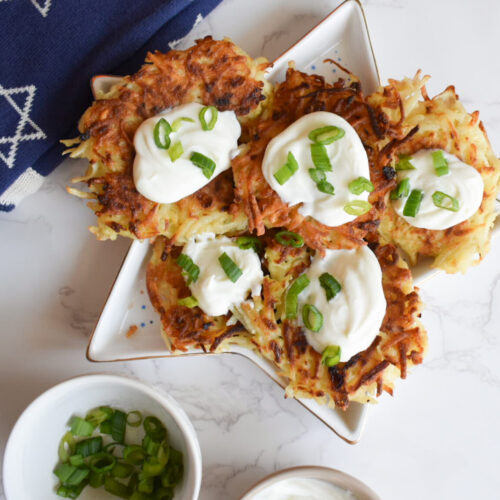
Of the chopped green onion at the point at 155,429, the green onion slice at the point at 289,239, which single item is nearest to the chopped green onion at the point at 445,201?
the green onion slice at the point at 289,239

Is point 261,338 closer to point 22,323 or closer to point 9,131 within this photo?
point 22,323

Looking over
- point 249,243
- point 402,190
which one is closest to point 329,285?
point 249,243

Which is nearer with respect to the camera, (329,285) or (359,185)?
(359,185)

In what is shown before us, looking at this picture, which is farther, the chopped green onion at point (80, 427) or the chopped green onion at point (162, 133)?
the chopped green onion at point (80, 427)

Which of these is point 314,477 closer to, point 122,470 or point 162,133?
point 122,470

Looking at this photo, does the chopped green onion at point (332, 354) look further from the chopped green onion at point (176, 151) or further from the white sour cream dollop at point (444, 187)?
the chopped green onion at point (176, 151)

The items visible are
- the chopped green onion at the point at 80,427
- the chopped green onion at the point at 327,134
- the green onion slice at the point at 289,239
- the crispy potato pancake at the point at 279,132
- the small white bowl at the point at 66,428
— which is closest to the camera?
the chopped green onion at the point at 327,134

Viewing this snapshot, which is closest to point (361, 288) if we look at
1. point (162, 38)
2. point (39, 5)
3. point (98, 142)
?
point (98, 142)
